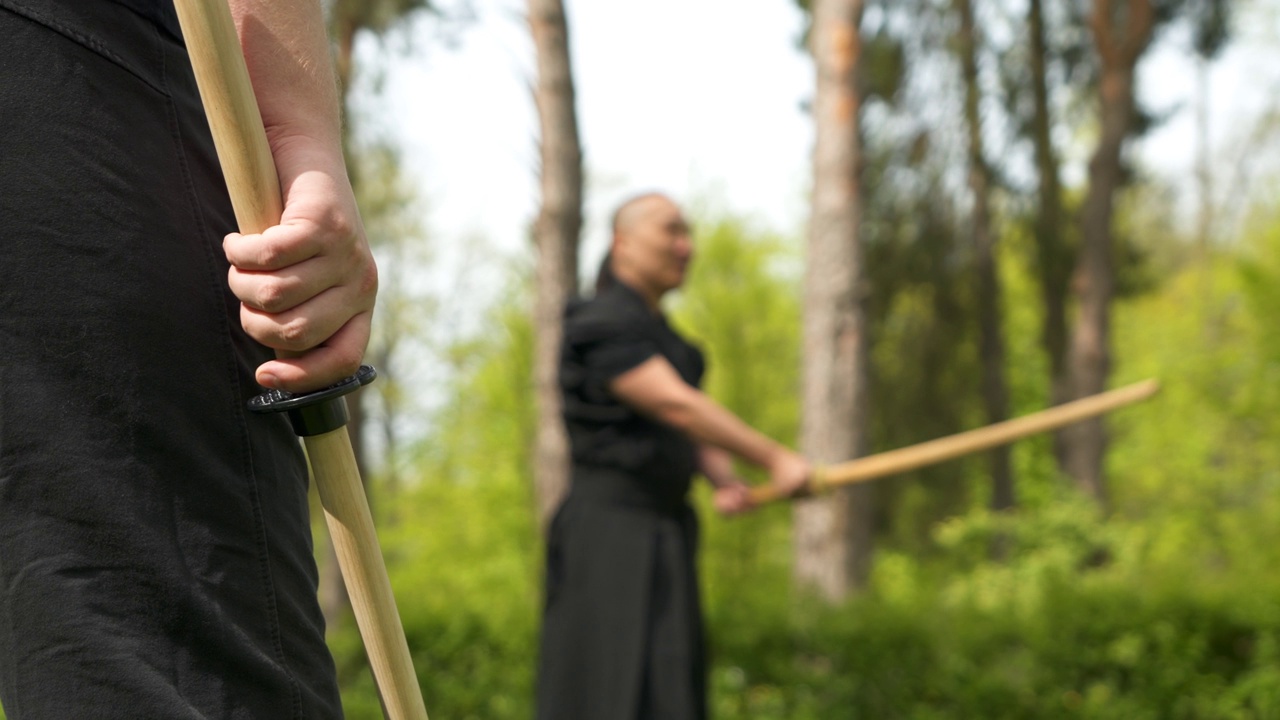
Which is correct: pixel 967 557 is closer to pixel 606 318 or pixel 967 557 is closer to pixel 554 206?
pixel 554 206

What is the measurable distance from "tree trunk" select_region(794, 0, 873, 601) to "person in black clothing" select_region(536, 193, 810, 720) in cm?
456

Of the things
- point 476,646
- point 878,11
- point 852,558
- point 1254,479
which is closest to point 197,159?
point 476,646

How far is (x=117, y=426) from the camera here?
1.06 meters

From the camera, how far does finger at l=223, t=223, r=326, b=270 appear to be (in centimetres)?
109

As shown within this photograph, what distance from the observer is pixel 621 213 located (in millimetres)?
4566

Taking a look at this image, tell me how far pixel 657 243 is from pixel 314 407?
11.0 ft

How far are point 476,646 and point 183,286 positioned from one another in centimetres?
694

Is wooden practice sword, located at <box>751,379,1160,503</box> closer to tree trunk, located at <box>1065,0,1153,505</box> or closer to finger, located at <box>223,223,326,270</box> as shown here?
finger, located at <box>223,223,326,270</box>

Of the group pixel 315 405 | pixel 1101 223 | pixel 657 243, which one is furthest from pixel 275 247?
pixel 1101 223

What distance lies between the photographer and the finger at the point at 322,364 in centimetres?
113

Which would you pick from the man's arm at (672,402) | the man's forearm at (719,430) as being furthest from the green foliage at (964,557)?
the man's arm at (672,402)

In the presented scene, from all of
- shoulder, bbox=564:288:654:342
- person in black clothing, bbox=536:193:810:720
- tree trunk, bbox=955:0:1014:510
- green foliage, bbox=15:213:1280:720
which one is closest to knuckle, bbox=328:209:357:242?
person in black clothing, bbox=536:193:810:720

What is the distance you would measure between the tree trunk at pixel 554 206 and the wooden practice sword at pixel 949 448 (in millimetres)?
2215

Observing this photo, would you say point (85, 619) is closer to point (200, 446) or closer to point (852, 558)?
point (200, 446)
